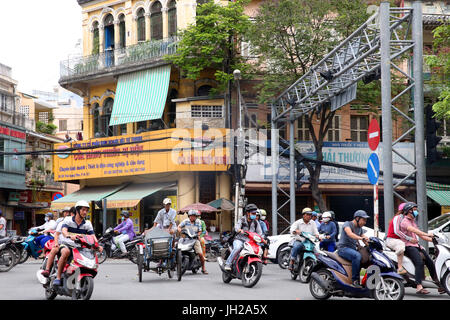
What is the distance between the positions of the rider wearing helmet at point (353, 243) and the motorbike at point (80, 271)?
3970 mm

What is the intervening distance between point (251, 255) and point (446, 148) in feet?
62.3

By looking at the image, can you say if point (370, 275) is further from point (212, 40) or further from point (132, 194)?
point (132, 194)

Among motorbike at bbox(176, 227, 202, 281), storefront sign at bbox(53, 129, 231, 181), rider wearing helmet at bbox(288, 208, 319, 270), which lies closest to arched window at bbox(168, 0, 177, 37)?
storefront sign at bbox(53, 129, 231, 181)

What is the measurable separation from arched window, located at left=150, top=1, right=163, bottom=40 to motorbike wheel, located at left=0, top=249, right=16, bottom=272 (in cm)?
1676

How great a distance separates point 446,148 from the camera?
96.0ft

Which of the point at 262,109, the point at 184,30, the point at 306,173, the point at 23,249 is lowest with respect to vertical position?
the point at 23,249

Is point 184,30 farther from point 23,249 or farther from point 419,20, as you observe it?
point 419,20

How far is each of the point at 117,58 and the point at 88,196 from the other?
6985 millimetres

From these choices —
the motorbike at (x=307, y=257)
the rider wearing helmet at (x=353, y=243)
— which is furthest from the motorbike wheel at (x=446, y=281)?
the motorbike at (x=307, y=257)

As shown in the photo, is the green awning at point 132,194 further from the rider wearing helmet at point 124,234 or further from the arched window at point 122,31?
the rider wearing helmet at point 124,234

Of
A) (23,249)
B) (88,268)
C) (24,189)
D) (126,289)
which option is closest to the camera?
(88,268)

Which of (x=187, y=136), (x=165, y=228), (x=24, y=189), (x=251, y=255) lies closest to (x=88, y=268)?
(x=251, y=255)

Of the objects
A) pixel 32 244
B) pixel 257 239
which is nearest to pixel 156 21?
pixel 32 244

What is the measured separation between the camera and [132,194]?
98.5ft
